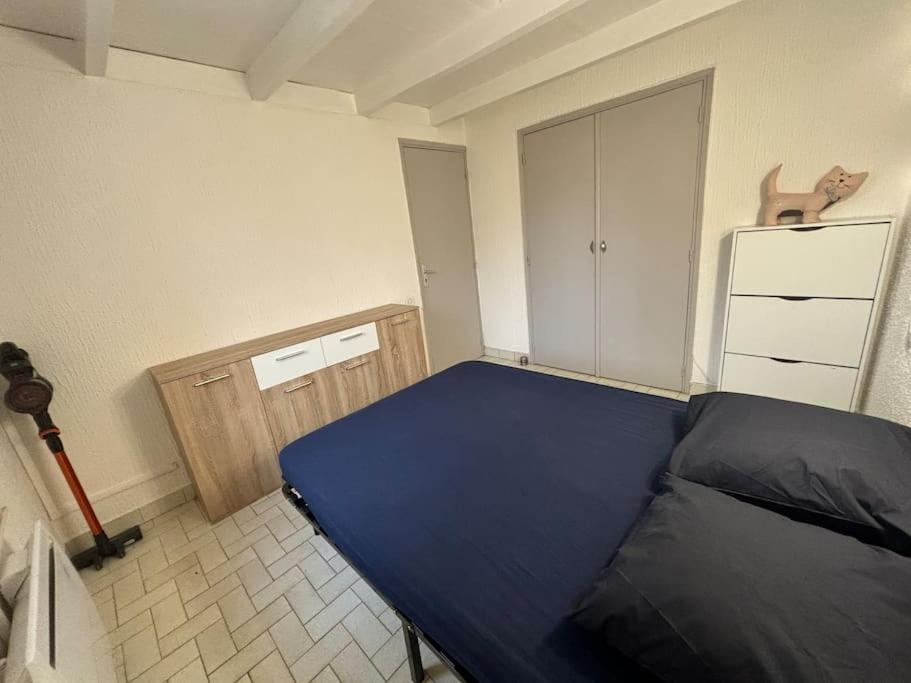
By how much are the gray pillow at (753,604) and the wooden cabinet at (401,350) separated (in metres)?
2.07

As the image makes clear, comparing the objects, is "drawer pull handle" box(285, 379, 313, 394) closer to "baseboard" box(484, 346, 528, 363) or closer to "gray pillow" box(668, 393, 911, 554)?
"gray pillow" box(668, 393, 911, 554)

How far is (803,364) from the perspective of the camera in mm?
2084

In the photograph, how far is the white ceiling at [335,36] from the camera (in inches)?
61.6

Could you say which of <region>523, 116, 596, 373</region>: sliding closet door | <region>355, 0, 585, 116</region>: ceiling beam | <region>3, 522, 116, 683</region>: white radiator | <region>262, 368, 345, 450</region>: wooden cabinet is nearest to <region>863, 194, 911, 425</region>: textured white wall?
<region>523, 116, 596, 373</region>: sliding closet door

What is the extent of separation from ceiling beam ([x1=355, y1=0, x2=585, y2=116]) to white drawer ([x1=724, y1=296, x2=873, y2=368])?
1904mm

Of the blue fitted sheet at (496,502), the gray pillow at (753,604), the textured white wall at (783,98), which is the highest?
the textured white wall at (783,98)

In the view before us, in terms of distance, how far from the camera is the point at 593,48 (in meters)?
2.20

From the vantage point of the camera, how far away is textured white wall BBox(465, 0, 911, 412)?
5.95ft

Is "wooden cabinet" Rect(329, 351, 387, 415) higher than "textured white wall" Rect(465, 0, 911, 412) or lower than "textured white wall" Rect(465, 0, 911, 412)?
lower

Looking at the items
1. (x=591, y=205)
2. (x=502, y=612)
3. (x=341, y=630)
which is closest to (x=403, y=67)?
(x=591, y=205)

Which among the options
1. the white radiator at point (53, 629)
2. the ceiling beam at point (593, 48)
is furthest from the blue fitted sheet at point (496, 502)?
the ceiling beam at point (593, 48)

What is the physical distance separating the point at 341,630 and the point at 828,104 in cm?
346

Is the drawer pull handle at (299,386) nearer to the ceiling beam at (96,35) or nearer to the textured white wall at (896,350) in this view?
→ the ceiling beam at (96,35)

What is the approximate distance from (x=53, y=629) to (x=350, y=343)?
1.70 meters
